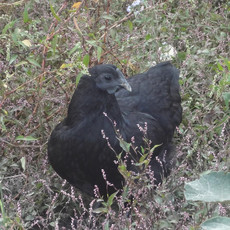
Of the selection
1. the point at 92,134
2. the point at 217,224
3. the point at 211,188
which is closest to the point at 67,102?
the point at 92,134

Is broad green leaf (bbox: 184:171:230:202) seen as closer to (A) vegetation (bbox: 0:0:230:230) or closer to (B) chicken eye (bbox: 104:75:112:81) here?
(A) vegetation (bbox: 0:0:230:230)

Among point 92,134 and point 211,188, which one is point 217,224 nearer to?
point 211,188

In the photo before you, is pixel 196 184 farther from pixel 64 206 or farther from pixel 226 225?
pixel 64 206

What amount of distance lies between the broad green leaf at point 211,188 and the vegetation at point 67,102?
26cm

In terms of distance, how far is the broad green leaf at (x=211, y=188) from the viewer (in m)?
2.03

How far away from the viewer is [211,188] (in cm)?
206

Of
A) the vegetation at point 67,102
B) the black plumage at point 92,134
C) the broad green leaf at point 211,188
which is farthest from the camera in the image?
the black plumage at point 92,134

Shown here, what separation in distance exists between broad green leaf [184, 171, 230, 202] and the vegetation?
256mm

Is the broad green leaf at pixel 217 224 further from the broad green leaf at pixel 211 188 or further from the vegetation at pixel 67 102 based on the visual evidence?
the vegetation at pixel 67 102

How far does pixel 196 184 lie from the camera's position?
2.06 m

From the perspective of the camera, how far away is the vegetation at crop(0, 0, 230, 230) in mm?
2727

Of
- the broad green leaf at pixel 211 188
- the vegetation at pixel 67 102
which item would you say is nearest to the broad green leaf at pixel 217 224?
the broad green leaf at pixel 211 188

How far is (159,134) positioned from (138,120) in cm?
24

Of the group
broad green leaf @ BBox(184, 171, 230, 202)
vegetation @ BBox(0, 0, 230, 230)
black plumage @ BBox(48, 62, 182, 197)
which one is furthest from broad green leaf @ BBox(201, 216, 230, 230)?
black plumage @ BBox(48, 62, 182, 197)
